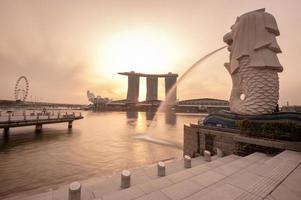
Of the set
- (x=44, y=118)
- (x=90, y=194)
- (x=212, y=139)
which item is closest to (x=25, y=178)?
(x=90, y=194)

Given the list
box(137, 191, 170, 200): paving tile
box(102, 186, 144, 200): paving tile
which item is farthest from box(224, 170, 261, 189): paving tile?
box(102, 186, 144, 200): paving tile

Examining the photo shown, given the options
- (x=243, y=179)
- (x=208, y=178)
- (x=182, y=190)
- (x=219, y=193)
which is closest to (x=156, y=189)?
(x=182, y=190)

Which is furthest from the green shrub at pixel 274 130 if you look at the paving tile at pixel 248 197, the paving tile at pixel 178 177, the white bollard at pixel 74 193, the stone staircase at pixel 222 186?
the white bollard at pixel 74 193

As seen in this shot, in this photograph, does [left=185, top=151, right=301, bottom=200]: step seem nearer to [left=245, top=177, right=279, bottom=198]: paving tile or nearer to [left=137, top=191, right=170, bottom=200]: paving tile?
[left=245, top=177, right=279, bottom=198]: paving tile

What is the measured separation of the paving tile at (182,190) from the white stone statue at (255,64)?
48.9ft

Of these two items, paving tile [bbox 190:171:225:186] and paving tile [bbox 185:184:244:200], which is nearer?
paving tile [bbox 185:184:244:200]

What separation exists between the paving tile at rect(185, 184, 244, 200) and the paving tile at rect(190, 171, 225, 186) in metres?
0.70

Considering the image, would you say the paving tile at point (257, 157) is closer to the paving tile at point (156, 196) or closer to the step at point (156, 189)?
the step at point (156, 189)

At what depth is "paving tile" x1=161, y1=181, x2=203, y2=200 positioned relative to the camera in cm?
594

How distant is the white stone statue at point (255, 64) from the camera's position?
60.1 feet

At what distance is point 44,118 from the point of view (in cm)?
3881

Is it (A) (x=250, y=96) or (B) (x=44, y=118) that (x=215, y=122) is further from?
(B) (x=44, y=118)

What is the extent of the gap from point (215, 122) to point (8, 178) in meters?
18.9

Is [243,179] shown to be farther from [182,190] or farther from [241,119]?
[241,119]
